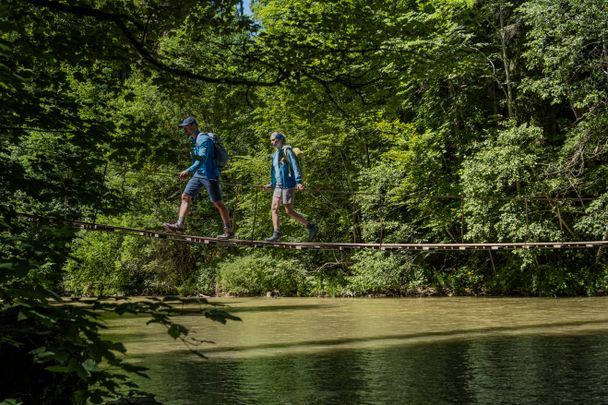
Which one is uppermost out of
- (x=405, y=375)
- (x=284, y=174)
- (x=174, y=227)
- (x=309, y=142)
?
(x=309, y=142)

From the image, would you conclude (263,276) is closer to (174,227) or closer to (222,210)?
(222,210)

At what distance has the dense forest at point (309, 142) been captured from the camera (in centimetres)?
479

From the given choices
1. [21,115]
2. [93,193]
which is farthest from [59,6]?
[93,193]

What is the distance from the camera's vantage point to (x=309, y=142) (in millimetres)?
19750

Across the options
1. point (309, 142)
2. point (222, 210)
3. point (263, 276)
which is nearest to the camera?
point (222, 210)

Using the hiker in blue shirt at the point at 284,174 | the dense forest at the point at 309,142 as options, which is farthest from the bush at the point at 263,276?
the hiker in blue shirt at the point at 284,174

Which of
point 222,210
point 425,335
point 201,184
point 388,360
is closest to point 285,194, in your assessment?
point 222,210

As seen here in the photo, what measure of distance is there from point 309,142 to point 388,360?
13953 millimetres

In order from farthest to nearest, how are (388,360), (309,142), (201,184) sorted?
(309,142) < (201,184) < (388,360)

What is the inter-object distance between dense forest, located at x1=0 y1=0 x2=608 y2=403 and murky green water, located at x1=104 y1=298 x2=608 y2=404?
1.10 meters

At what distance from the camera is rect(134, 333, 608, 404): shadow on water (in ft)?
14.8

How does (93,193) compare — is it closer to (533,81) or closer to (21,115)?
(21,115)

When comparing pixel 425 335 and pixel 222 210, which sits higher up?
pixel 222 210

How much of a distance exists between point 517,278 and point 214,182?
994cm
